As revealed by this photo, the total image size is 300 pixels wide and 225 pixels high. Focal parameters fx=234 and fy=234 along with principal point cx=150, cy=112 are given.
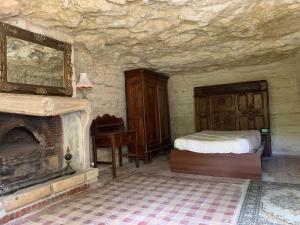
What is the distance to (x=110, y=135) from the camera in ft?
13.2

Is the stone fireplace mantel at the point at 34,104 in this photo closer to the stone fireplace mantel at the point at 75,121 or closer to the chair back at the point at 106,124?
the stone fireplace mantel at the point at 75,121

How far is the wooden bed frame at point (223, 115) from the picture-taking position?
4.08 m

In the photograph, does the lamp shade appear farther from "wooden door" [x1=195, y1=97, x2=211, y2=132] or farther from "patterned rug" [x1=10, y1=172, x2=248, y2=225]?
"wooden door" [x1=195, y1=97, x2=211, y2=132]

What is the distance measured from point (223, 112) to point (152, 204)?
3.83 meters

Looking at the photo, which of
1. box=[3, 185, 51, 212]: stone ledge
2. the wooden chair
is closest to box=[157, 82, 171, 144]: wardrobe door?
the wooden chair

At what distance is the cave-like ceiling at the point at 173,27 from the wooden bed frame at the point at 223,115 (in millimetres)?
834

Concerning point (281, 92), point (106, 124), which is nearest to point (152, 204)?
point (106, 124)

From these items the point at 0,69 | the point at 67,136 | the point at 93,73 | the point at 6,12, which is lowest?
the point at 67,136

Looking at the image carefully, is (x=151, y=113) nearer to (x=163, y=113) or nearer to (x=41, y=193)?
(x=163, y=113)

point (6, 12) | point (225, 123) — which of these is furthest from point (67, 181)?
point (225, 123)

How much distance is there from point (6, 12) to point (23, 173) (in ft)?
6.64

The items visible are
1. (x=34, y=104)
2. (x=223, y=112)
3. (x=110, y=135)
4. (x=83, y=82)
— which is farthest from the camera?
(x=223, y=112)

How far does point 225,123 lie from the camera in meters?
6.01

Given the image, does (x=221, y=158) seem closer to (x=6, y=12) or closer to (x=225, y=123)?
(x=225, y=123)
